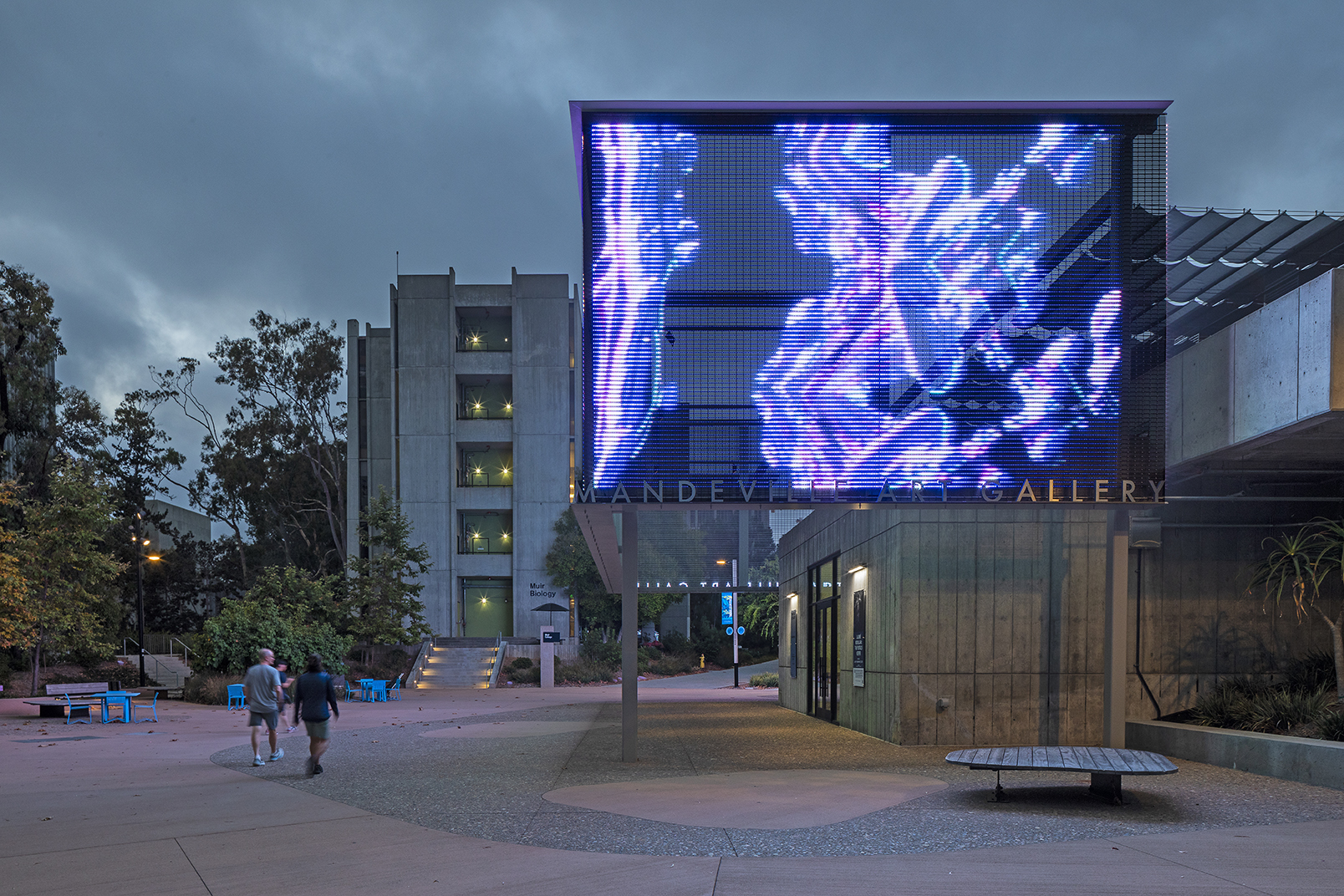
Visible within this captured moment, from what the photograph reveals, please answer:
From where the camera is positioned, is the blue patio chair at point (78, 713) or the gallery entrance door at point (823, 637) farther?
the blue patio chair at point (78, 713)

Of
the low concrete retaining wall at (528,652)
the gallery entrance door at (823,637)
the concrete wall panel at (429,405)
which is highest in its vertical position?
the concrete wall panel at (429,405)

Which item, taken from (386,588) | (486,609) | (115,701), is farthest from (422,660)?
(115,701)

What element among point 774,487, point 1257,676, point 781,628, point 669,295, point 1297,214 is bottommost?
point 781,628

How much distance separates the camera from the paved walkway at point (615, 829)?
21.3ft

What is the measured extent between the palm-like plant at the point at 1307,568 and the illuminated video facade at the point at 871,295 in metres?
2.51

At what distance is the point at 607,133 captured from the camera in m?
11.9

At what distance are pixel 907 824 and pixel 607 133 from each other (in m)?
7.92

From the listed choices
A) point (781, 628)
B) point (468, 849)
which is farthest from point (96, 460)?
point (468, 849)

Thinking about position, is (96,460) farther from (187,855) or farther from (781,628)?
(187,855)

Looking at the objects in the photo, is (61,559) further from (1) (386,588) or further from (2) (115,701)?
(1) (386,588)

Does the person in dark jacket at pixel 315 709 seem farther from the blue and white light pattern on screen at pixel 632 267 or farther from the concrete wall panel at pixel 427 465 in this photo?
the concrete wall panel at pixel 427 465

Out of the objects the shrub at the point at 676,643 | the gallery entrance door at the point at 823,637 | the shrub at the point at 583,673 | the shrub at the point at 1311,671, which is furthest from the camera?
the shrub at the point at 676,643

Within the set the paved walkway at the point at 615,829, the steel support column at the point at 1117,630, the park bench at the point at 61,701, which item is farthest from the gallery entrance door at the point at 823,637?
the park bench at the point at 61,701

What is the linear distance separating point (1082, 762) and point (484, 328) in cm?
4222
